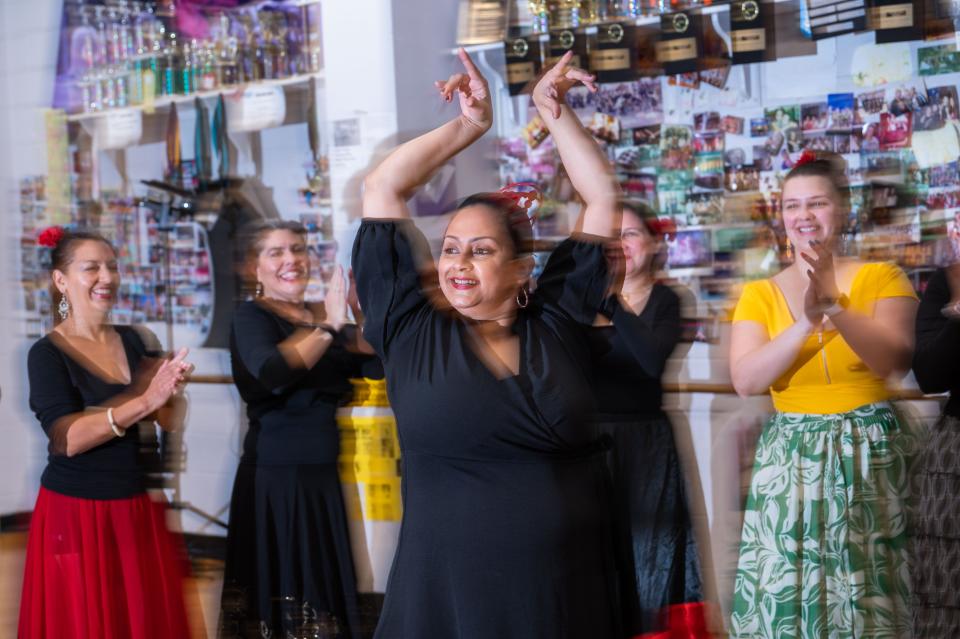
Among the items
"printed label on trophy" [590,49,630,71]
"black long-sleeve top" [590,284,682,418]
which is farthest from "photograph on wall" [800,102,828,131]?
"black long-sleeve top" [590,284,682,418]

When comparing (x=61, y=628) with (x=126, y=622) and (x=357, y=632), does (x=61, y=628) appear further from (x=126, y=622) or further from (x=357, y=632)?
(x=357, y=632)

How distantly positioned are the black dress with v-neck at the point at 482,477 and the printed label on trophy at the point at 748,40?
2.18 meters

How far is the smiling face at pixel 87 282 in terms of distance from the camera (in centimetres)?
308

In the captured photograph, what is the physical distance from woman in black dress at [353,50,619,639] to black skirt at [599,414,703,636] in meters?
0.83

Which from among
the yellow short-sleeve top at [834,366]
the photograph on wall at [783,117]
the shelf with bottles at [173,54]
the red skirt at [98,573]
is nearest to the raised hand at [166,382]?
the red skirt at [98,573]

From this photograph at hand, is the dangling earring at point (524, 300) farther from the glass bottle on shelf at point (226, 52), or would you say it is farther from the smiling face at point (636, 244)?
the glass bottle on shelf at point (226, 52)

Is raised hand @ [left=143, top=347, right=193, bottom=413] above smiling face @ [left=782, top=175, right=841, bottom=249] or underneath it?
underneath

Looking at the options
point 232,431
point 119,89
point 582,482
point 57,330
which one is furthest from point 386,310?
point 119,89

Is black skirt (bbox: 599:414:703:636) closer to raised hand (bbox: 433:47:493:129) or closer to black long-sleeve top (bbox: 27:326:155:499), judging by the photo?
raised hand (bbox: 433:47:493:129)

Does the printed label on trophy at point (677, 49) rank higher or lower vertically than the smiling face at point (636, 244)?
higher

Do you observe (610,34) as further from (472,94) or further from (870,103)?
(472,94)

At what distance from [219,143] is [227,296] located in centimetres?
69

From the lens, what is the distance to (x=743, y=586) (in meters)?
2.54

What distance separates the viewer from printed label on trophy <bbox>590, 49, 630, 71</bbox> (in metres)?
3.96
